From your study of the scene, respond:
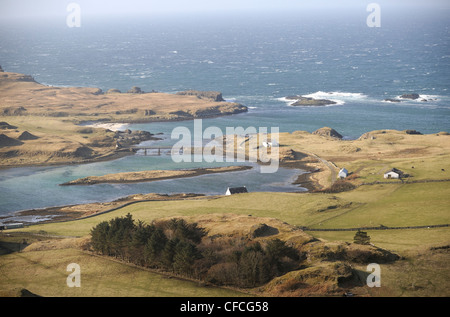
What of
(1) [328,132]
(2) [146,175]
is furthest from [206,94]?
(2) [146,175]

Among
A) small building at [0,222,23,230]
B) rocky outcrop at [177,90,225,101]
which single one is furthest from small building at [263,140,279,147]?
rocky outcrop at [177,90,225,101]

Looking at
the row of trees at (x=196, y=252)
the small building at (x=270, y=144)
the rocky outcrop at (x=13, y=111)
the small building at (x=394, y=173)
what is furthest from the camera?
the rocky outcrop at (x=13, y=111)

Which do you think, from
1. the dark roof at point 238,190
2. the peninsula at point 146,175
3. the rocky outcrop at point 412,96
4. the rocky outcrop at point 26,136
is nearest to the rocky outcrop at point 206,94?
the rocky outcrop at point 412,96

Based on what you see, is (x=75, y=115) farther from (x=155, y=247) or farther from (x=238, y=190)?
(x=155, y=247)

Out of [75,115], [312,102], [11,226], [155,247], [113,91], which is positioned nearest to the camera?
[155,247]

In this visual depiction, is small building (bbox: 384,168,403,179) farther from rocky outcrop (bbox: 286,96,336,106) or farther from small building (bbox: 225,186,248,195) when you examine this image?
rocky outcrop (bbox: 286,96,336,106)

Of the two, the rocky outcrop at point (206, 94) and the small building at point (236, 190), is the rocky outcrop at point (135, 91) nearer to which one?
the rocky outcrop at point (206, 94)

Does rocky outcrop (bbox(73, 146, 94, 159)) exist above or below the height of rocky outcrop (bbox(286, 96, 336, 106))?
below
